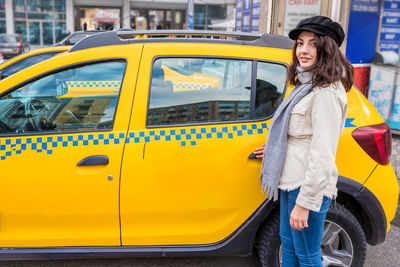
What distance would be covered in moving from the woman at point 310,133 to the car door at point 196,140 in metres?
0.41

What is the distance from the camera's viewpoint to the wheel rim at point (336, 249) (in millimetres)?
2502

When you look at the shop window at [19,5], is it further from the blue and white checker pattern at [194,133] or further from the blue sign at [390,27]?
the blue and white checker pattern at [194,133]

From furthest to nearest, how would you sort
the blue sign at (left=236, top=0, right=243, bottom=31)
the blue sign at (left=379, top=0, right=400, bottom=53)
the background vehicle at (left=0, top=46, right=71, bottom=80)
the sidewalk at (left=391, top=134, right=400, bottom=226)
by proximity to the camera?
the blue sign at (left=236, top=0, right=243, bottom=31), the blue sign at (left=379, top=0, right=400, bottom=53), the background vehicle at (left=0, top=46, right=71, bottom=80), the sidewalk at (left=391, top=134, right=400, bottom=226)

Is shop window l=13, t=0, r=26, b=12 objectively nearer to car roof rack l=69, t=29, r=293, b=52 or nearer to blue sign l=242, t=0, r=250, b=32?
blue sign l=242, t=0, r=250, b=32

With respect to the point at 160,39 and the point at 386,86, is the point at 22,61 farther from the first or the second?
the point at 386,86

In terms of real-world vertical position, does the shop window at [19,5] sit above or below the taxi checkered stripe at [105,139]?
above

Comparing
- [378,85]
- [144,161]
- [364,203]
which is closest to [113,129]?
[144,161]

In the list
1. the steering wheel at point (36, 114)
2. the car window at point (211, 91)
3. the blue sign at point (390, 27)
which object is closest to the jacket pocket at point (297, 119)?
the car window at point (211, 91)

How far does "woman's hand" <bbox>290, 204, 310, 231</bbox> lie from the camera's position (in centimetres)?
185

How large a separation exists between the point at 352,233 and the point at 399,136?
472 centimetres

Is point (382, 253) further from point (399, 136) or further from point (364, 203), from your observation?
point (399, 136)

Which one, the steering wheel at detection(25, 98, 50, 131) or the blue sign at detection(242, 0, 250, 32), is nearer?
the steering wheel at detection(25, 98, 50, 131)

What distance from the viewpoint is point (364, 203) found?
247 centimetres

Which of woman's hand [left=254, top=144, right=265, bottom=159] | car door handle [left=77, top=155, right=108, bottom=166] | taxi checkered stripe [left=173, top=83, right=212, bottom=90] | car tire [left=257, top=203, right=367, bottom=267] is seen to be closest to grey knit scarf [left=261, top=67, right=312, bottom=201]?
woman's hand [left=254, top=144, right=265, bottom=159]
